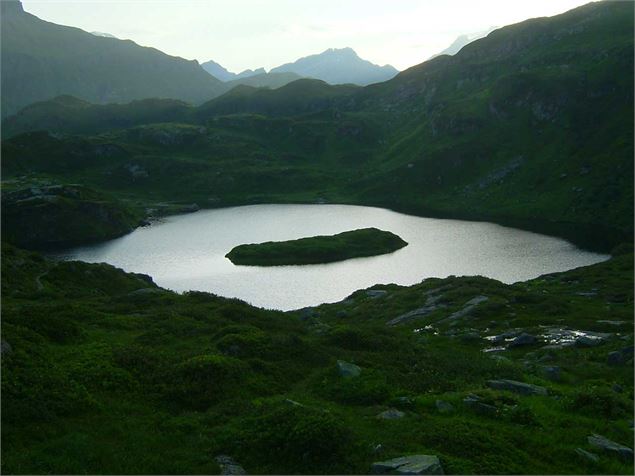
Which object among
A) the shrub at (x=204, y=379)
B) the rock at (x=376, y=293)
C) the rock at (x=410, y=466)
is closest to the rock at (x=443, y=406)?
the rock at (x=410, y=466)

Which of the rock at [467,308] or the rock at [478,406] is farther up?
the rock at [478,406]

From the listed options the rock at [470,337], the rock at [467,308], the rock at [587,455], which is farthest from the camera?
the rock at [467,308]

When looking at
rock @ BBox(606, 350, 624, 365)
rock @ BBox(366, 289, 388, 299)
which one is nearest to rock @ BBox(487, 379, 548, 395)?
rock @ BBox(606, 350, 624, 365)

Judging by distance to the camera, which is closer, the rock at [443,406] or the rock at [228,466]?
the rock at [228,466]

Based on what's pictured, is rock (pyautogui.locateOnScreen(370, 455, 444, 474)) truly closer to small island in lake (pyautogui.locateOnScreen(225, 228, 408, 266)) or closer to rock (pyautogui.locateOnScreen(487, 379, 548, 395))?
rock (pyautogui.locateOnScreen(487, 379, 548, 395))

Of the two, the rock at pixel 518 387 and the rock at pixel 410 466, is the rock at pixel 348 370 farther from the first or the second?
the rock at pixel 410 466

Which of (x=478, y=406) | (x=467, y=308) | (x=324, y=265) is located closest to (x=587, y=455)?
(x=478, y=406)

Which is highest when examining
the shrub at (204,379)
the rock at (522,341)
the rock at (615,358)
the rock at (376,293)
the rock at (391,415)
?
the rock at (391,415)

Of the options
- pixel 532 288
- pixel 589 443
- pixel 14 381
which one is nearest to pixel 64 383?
pixel 14 381
